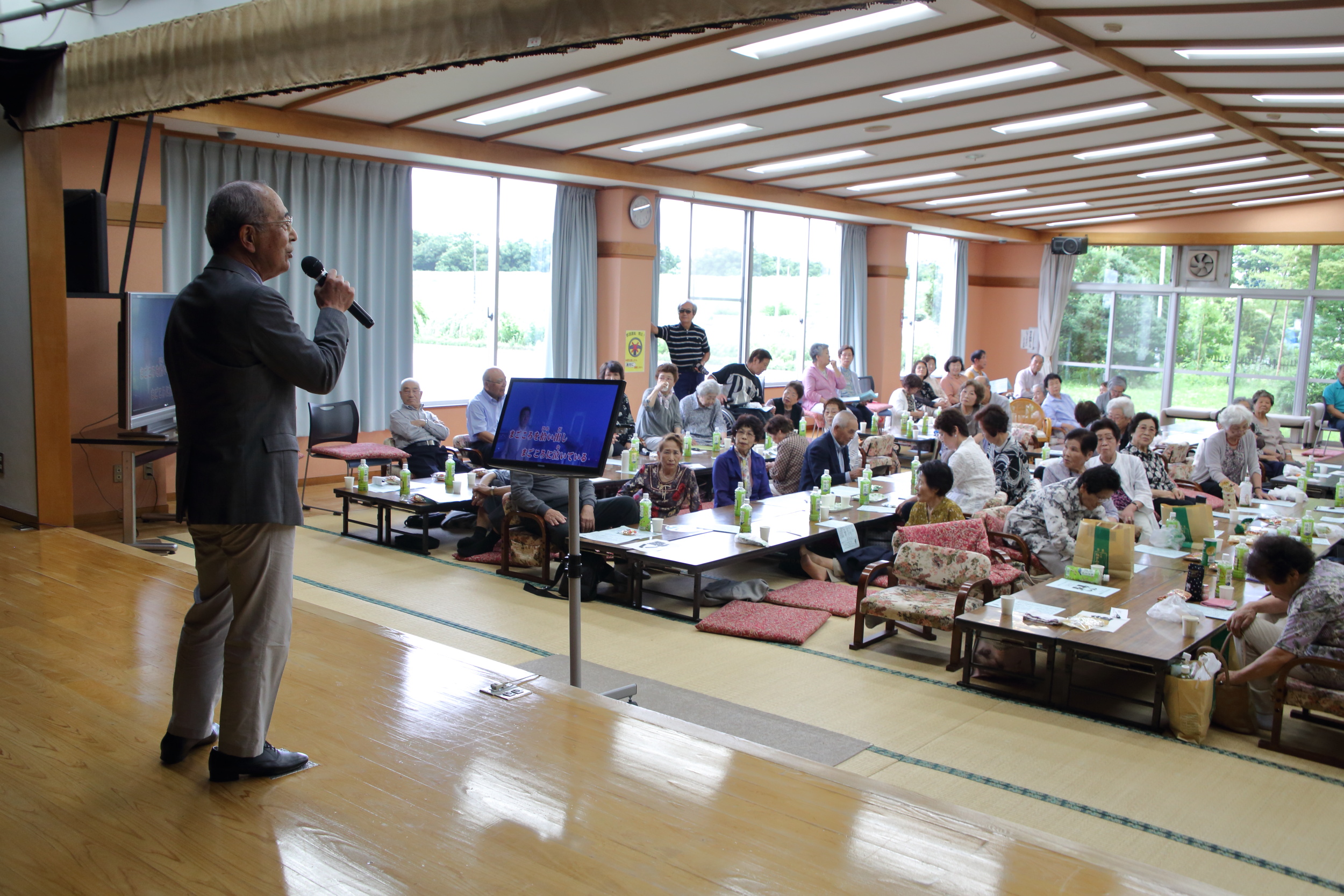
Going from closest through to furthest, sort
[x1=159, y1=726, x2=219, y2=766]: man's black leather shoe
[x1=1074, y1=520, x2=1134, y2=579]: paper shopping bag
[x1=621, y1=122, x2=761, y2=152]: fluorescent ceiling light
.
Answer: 1. [x1=159, y1=726, x2=219, y2=766]: man's black leather shoe
2. [x1=1074, y1=520, x2=1134, y2=579]: paper shopping bag
3. [x1=621, y1=122, x2=761, y2=152]: fluorescent ceiling light

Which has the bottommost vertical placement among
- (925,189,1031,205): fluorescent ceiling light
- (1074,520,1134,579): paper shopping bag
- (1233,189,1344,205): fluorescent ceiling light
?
(1074,520,1134,579): paper shopping bag

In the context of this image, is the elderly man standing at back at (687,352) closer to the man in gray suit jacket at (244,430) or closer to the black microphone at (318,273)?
the black microphone at (318,273)

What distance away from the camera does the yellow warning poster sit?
12.0m

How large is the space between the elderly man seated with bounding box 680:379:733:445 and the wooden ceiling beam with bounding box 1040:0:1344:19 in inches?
179

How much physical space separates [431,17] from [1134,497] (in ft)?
17.7

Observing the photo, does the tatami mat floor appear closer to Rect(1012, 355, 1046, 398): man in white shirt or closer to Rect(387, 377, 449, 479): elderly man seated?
Rect(387, 377, 449, 479): elderly man seated

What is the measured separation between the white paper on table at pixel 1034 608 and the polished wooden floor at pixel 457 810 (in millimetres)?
2245

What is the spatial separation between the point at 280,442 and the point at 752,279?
12.1 metres

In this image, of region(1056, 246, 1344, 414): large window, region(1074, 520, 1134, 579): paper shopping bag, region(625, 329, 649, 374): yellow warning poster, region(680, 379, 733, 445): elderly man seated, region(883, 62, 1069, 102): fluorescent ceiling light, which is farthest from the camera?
region(1056, 246, 1344, 414): large window

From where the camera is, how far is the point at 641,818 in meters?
2.59

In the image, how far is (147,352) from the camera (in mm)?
6824

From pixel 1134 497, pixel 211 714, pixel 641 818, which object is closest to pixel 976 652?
pixel 1134 497

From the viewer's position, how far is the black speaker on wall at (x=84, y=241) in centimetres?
605

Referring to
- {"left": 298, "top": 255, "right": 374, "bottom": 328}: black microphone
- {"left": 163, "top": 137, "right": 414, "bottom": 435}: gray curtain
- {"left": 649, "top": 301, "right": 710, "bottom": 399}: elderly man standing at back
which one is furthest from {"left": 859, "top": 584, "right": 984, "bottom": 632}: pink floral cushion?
{"left": 649, "top": 301, "right": 710, "bottom": 399}: elderly man standing at back
